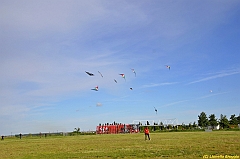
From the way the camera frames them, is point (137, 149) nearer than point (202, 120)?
Yes

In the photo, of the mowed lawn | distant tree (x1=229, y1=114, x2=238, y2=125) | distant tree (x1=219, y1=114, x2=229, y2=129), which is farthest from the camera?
distant tree (x1=229, y1=114, x2=238, y2=125)

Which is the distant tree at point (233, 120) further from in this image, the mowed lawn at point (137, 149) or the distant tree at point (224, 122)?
the mowed lawn at point (137, 149)

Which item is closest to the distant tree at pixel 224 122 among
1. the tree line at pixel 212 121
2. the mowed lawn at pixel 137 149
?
the tree line at pixel 212 121

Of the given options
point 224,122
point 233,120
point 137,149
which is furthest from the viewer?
point 233,120

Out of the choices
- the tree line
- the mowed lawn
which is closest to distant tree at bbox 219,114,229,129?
the tree line

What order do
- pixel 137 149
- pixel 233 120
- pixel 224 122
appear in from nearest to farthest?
pixel 137 149 < pixel 224 122 < pixel 233 120

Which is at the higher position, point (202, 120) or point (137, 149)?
point (202, 120)

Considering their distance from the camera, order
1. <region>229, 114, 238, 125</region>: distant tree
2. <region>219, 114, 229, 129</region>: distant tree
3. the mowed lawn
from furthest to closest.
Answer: <region>229, 114, 238, 125</region>: distant tree < <region>219, 114, 229, 129</region>: distant tree < the mowed lawn

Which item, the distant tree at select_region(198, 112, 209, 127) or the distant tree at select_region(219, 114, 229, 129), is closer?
the distant tree at select_region(219, 114, 229, 129)

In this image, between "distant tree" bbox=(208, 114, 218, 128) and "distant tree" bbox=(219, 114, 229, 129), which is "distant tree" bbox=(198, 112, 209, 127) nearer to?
"distant tree" bbox=(208, 114, 218, 128)

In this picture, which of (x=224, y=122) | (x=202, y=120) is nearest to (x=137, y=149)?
(x=224, y=122)

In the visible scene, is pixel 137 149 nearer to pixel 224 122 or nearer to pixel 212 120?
pixel 224 122

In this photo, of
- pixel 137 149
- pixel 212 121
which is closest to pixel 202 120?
pixel 212 121

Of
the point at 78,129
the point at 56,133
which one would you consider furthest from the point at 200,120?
the point at 56,133
